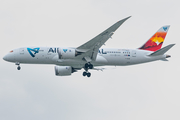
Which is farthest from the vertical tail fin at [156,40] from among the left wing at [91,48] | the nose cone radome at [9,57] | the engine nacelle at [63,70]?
the nose cone radome at [9,57]

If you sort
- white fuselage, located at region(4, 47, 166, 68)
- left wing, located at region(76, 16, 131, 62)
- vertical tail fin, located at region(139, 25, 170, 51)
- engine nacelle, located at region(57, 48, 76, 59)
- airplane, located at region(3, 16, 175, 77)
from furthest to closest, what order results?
vertical tail fin, located at region(139, 25, 170, 51) → white fuselage, located at region(4, 47, 166, 68) → airplane, located at region(3, 16, 175, 77) → engine nacelle, located at region(57, 48, 76, 59) → left wing, located at region(76, 16, 131, 62)

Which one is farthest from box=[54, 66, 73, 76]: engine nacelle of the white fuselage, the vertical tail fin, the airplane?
the vertical tail fin

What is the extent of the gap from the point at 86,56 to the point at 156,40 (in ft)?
43.2

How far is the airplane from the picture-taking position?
56550 mm

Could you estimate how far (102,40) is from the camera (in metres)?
55.2

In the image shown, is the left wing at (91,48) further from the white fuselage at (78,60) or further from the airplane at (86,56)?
the white fuselage at (78,60)

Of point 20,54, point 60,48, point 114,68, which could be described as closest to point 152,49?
point 114,68

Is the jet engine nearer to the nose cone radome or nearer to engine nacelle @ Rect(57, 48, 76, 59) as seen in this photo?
engine nacelle @ Rect(57, 48, 76, 59)

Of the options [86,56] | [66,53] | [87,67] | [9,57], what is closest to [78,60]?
[86,56]

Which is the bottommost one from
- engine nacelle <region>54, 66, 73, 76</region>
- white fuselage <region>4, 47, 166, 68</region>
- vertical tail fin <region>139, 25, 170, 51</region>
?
engine nacelle <region>54, 66, 73, 76</region>

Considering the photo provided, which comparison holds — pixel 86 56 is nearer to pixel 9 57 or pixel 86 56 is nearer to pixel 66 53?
pixel 66 53

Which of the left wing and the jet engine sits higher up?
the left wing

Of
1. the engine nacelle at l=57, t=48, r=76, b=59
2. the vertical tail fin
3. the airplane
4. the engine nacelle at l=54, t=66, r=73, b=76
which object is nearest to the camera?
the engine nacelle at l=57, t=48, r=76, b=59

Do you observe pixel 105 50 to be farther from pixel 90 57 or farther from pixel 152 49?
pixel 152 49
